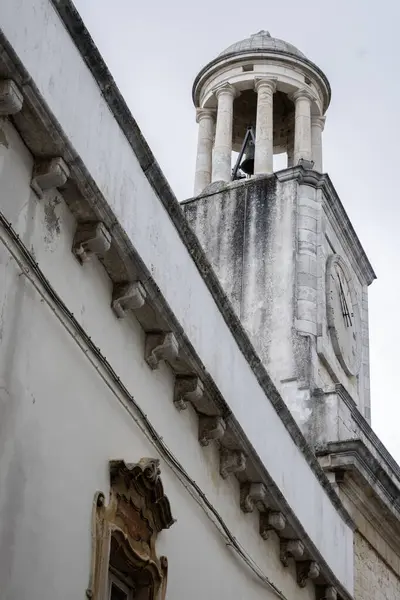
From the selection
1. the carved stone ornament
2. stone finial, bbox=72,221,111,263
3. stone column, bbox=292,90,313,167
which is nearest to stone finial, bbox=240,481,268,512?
the carved stone ornament

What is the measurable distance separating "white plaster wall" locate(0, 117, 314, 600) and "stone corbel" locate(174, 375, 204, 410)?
9cm

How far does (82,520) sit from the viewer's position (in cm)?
747

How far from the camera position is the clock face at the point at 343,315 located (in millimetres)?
17297

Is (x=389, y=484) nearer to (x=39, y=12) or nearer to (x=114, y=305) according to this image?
(x=114, y=305)

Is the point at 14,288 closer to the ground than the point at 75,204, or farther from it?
closer to the ground

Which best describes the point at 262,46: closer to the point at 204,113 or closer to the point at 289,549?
the point at 204,113

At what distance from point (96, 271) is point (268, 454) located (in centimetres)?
396

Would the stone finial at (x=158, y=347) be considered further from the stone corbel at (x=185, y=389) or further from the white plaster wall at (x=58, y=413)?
the stone corbel at (x=185, y=389)

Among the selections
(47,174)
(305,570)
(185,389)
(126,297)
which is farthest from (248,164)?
(47,174)

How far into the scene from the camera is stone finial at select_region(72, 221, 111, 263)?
26.0 feet

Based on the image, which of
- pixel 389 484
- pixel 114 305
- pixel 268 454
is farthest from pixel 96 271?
pixel 389 484

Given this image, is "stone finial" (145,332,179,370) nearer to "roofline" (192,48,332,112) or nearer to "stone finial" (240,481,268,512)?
"stone finial" (240,481,268,512)

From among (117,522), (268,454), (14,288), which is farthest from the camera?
(268,454)

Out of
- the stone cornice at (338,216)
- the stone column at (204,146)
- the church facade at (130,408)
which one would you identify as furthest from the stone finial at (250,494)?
the stone column at (204,146)
